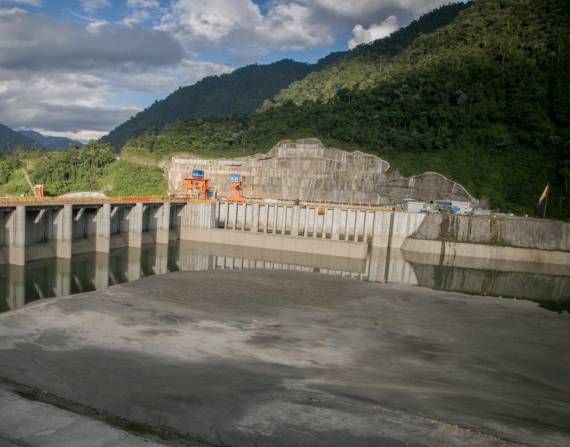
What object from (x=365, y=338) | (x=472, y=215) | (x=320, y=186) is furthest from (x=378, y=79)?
(x=365, y=338)

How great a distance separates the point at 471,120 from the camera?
9588 cm

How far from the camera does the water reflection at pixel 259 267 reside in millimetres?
42312

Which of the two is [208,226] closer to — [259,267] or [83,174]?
[259,267]

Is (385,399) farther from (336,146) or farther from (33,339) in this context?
(336,146)

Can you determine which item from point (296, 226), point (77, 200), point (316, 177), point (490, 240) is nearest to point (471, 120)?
point (316, 177)

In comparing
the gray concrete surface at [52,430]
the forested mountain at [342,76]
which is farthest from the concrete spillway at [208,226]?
the forested mountain at [342,76]

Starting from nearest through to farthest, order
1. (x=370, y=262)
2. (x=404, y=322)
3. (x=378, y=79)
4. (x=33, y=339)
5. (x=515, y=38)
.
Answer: (x=33, y=339), (x=404, y=322), (x=370, y=262), (x=515, y=38), (x=378, y=79)

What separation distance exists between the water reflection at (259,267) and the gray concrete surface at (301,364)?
733cm

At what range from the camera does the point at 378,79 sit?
13438 cm

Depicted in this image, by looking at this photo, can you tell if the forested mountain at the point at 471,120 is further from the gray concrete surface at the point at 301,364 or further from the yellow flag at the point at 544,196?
the gray concrete surface at the point at 301,364

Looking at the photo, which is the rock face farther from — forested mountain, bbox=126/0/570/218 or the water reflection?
the water reflection

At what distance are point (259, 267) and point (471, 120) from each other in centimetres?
6460

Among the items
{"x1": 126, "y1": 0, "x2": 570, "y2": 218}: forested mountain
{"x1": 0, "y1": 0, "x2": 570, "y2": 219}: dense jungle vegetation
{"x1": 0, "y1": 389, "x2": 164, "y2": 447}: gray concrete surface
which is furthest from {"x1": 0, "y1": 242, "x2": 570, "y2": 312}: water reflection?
{"x1": 0, "y1": 389, "x2": 164, "y2": 447}: gray concrete surface

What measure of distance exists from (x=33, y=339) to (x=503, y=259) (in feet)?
203
